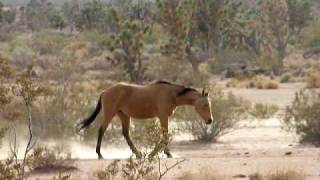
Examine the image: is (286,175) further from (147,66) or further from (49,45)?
(49,45)

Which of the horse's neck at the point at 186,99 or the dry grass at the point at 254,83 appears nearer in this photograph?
the horse's neck at the point at 186,99

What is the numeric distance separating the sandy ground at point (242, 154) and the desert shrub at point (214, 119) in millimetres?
344

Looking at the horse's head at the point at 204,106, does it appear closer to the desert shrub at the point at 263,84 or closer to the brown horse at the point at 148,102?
the brown horse at the point at 148,102

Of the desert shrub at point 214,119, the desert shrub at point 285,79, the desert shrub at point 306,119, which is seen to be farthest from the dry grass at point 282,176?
the desert shrub at point 285,79

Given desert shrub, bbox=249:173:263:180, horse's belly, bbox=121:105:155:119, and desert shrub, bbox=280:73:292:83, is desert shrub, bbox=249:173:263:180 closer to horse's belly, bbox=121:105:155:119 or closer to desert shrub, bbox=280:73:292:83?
horse's belly, bbox=121:105:155:119

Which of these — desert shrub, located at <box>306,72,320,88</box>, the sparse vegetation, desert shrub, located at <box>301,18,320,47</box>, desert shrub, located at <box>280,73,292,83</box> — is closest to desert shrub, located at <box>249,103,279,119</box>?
the sparse vegetation

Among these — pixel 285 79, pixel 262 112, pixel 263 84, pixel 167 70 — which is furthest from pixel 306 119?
pixel 285 79

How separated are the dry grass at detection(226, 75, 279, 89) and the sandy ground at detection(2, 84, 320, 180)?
16234mm

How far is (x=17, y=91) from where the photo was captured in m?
10.7

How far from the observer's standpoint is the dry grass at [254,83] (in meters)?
44.0

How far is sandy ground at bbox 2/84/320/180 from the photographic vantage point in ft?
46.6

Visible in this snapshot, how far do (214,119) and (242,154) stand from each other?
5652 mm

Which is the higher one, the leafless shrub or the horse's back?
the horse's back

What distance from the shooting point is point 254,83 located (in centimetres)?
4506
